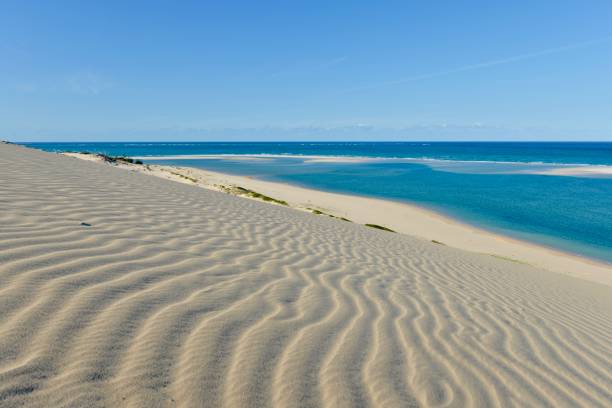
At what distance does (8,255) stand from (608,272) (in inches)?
535

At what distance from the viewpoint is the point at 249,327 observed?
10.3 feet

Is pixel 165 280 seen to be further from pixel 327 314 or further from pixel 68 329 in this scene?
pixel 327 314

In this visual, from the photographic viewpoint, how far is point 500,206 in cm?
2248

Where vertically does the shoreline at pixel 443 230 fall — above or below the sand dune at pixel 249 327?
below

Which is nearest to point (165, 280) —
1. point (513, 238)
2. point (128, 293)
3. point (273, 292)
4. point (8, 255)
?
point (128, 293)

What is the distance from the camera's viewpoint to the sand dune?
237 cm

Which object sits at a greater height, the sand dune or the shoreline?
the sand dune

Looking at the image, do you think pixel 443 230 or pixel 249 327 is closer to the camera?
pixel 249 327

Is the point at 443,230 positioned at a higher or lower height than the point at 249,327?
lower

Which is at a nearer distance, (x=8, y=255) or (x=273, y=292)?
(x=8, y=255)

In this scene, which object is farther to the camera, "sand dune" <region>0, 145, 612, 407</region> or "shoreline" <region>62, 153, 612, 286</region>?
"shoreline" <region>62, 153, 612, 286</region>

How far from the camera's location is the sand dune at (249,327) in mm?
2369

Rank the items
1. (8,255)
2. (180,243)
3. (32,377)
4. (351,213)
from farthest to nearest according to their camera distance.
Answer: (351,213), (180,243), (8,255), (32,377)

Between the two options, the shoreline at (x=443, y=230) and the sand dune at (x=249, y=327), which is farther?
the shoreline at (x=443, y=230)
